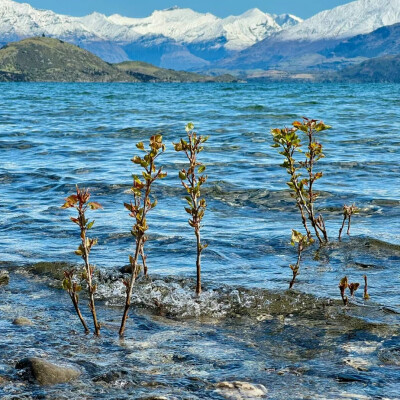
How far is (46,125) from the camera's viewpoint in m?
32.0

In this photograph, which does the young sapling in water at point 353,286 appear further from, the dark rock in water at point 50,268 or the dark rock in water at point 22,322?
the dark rock in water at point 50,268

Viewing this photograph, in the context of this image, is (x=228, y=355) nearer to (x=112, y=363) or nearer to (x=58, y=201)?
(x=112, y=363)

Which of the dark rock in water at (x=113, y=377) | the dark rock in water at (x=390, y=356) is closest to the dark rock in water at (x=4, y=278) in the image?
the dark rock in water at (x=113, y=377)

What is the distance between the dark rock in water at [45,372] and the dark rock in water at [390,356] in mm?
2403

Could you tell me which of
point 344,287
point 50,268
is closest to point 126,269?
point 50,268

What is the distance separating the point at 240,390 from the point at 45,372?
1416 millimetres

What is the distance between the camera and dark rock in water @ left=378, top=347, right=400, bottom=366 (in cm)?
477

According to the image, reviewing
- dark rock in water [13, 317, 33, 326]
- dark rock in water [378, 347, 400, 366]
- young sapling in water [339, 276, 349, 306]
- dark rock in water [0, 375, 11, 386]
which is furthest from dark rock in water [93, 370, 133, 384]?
young sapling in water [339, 276, 349, 306]

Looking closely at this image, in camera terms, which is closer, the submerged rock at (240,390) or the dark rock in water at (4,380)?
the submerged rock at (240,390)

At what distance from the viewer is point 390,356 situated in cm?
489

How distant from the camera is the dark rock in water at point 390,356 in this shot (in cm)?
477

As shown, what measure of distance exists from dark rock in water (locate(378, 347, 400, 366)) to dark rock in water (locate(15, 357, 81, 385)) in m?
2.40

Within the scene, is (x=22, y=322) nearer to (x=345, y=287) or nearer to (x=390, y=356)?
(x=345, y=287)

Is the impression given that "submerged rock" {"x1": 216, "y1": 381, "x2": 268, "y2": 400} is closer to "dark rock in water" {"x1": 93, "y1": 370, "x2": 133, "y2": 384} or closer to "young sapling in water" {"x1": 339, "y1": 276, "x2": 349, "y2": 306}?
"dark rock in water" {"x1": 93, "y1": 370, "x2": 133, "y2": 384}
